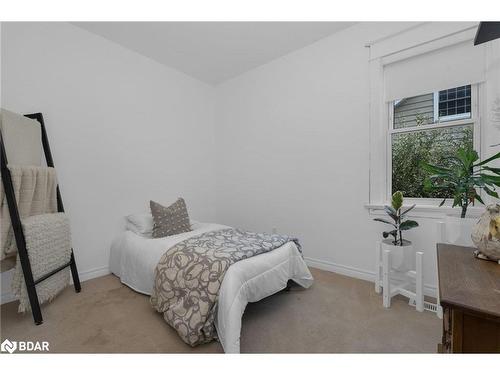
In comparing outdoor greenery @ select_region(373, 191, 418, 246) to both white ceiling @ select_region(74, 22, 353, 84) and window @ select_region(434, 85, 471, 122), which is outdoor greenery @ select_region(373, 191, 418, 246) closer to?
window @ select_region(434, 85, 471, 122)

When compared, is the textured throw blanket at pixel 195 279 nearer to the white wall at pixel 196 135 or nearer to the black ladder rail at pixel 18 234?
the black ladder rail at pixel 18 234

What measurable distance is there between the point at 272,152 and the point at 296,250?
1.47m

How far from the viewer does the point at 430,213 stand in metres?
2.28

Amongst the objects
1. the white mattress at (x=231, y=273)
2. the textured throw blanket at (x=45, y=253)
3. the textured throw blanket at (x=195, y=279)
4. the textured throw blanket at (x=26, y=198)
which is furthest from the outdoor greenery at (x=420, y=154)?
the textured throw blanket at (x=26, y=198)

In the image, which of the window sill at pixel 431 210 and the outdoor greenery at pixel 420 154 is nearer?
the window sill at pixel 431 210

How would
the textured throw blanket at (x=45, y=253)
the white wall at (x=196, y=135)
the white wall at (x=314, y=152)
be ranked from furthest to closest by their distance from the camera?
the white wall at (x=314, y=152) < the white wall at (x=196, y=135) < the textured throw blanket at (x=45, y=253)

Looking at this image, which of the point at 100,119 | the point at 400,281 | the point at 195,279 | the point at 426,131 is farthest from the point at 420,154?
the point at 100,119

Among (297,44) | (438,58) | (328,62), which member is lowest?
(438,58)

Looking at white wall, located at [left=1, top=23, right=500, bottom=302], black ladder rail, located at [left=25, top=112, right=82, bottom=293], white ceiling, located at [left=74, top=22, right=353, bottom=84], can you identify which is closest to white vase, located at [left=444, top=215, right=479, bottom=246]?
white wall, located at [left=1, top=23, right=500, bottom=302]

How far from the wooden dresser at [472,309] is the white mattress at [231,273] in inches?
42.8

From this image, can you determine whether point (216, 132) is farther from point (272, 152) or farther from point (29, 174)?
point (29, 174)

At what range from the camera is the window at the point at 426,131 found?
2.19 meters

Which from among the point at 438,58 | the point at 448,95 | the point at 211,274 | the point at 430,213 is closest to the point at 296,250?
the point at 211,274

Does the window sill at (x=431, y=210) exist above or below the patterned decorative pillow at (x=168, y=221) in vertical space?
above
